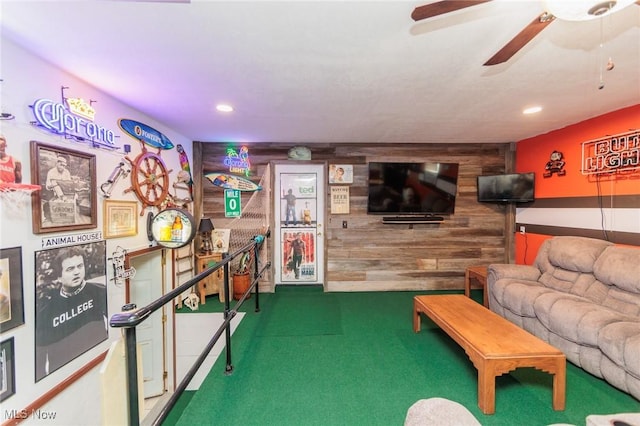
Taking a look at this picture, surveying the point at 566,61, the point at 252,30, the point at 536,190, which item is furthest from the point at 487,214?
the point at 252,30

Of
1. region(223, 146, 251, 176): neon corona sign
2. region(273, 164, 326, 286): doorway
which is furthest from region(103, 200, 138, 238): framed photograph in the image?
region(273, 164, 326, 286): doorway

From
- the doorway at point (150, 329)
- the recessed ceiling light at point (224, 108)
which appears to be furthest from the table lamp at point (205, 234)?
the recessed ceiling light at point (224, 108)

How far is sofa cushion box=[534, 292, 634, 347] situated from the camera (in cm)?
216

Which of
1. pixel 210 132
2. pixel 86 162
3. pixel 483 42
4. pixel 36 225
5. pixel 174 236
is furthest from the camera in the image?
pixel 210 132

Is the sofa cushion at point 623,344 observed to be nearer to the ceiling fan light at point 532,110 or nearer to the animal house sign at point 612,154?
the animal house sign at point 612,154

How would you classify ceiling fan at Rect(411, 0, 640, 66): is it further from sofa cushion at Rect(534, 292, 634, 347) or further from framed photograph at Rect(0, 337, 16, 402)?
framed photograph at Rect(0, 337, 16, 402)

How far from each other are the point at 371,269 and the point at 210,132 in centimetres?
329

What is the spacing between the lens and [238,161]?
13.9ft

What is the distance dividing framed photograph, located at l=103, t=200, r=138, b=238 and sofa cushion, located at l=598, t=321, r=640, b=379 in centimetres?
430

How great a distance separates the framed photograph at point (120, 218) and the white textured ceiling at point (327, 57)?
1018 millimetres

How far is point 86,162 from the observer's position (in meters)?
2.16

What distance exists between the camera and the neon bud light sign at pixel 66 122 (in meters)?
1.76

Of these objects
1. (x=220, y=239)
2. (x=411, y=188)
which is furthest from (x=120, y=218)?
(x=411, y=188)

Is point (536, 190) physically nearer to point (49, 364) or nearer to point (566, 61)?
point (566, 61)
